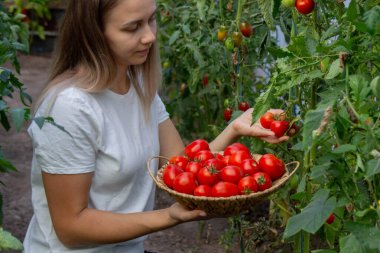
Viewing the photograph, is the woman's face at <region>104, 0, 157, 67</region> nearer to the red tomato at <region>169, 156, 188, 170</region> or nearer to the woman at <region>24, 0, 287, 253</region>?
the woman at <region>24, 0, 287, 253</region>

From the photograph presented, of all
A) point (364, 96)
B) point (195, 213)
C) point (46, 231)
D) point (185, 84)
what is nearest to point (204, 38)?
point (185, 84)

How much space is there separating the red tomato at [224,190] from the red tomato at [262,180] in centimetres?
6

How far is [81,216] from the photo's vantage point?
2.04 meters

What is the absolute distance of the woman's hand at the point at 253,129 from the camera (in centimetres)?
201

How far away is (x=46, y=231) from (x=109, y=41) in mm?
561

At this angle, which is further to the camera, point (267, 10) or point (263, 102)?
point (267, 10)

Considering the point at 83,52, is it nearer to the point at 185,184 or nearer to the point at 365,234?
the point at 185,184

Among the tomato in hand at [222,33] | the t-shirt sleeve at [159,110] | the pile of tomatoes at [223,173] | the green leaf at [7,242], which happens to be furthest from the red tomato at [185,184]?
the tomato in hand at [222,33]

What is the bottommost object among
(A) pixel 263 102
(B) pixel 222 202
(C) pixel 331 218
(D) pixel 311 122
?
(C) pixel 331 218

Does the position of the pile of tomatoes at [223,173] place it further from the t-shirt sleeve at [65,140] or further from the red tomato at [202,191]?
the t-shirt sleeve at [65,140]

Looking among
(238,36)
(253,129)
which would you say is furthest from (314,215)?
(238,36)

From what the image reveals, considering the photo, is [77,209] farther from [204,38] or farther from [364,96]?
[204,38]

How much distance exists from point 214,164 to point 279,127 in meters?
0.23

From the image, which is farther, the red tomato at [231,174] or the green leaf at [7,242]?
the red tomato at [231,174]
